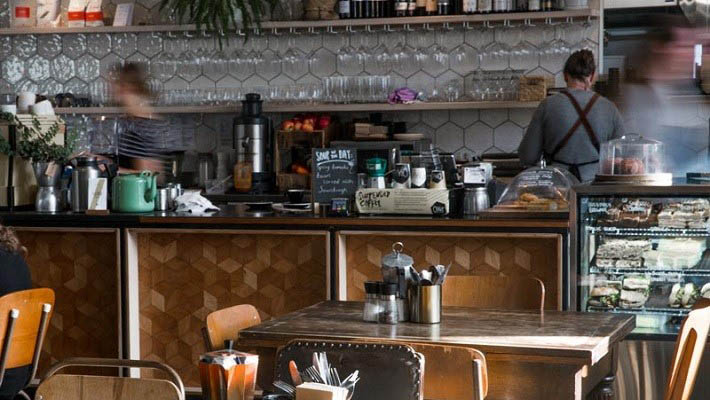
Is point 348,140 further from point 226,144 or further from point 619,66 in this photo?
point 619,66

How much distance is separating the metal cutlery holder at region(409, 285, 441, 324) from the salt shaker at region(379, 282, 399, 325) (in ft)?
0.18

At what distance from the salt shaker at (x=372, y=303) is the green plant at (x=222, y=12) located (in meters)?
4.63

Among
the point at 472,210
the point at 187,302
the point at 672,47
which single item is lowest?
the point at 187,302

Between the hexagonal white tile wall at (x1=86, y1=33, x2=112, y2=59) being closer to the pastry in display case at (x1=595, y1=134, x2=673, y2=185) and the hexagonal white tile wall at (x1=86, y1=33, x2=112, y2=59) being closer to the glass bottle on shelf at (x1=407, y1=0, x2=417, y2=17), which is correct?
the glass bottle on shelf at (x1=407, y1=0, x2=417, y2=17)

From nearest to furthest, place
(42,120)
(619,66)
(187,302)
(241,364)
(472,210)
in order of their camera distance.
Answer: (241,364)
(472,210)
(187,302)
(42,120)
(619,66)

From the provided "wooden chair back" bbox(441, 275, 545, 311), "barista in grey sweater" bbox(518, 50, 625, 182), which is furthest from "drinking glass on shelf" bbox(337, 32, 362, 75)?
"wooden chair back" bbox(441, 275, 545, 311)

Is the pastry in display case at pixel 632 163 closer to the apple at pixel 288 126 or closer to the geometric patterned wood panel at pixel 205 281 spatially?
the geometric patterned wood panel at pixel 205 281

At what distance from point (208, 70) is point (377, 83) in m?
1.39

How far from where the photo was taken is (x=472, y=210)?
507 centimetres

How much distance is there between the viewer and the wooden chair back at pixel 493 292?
3871 millimetres

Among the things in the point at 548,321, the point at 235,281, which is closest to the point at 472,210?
the point at 235,281

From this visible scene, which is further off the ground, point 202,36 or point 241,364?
point 202,36

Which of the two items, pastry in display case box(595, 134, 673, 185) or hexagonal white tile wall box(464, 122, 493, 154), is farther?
hexagonal white tile wall box(464, 122, 493, 154)

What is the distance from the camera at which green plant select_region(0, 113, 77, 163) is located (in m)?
5.70
